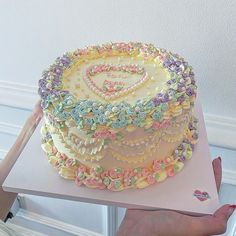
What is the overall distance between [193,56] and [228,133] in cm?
20

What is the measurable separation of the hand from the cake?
2.5 inches

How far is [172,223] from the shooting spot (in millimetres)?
614

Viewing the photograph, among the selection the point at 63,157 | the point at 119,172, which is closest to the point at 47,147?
the point at 63,157

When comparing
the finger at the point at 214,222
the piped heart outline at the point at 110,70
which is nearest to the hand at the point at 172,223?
the finger at the point at 214,222

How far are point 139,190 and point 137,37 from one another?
0.42 metres

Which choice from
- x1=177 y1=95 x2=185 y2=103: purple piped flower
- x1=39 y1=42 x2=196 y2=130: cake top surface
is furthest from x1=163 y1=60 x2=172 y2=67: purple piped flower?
x1=177 y1=95 x2=185 y2=103: purple piped flower

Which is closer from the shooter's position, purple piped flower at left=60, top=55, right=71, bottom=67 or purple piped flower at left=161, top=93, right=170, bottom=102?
purple piped flower at left=161, top=93, right=170, bottom=102

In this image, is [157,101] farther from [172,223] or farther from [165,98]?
[172,223]

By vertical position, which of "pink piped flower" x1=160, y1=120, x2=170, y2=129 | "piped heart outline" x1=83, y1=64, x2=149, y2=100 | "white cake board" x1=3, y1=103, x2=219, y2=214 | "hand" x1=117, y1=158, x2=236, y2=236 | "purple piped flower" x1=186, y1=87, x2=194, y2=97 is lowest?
"hand" x1=117, y1=158, x2=236, y2=236

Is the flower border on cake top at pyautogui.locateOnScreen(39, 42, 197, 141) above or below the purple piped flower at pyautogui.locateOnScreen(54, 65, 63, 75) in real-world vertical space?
below

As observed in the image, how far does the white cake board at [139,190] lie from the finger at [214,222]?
0.01m

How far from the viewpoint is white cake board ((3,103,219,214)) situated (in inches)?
24.3

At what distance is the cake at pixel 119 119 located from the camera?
0.59 meters

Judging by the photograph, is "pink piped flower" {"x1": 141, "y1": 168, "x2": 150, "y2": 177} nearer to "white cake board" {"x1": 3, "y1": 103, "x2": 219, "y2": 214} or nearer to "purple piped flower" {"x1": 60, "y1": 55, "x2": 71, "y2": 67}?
"white cake board" {"x1": 3, "y1": 103, "x2": 219, "y2": 214}
